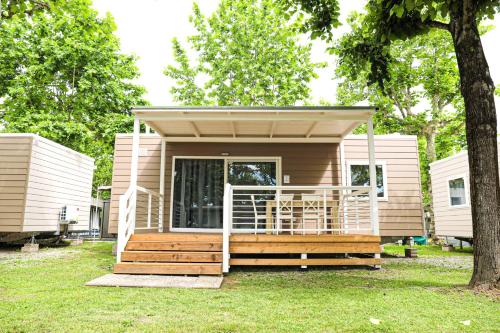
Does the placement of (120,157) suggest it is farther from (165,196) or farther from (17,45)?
(17,45)

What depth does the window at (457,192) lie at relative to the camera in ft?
31.6

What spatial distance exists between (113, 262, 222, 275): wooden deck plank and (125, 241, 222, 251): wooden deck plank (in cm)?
49

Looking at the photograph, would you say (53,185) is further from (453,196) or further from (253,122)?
(453,196)

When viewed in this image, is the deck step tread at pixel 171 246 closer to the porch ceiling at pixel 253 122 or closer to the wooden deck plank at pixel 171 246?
the wooden deck plank at pixel 171 246

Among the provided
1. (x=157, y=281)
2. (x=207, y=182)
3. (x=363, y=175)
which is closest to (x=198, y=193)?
(x=207, y=182)

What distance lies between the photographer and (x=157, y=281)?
4785 millimetres

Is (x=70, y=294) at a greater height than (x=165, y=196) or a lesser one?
lesser

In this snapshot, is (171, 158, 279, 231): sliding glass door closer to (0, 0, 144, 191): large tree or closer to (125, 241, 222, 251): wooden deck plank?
(125, 241, 222, 251): wooden deck plank

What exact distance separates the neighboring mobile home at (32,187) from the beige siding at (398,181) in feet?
23.5

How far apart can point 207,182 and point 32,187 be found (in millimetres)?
4027

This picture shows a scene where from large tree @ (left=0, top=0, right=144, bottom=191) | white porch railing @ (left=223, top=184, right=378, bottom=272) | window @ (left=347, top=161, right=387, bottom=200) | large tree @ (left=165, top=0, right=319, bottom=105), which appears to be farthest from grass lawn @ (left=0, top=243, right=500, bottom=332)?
large tree @ (left=165, top=0, right=319, bottom=105)

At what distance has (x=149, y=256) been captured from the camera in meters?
5.56

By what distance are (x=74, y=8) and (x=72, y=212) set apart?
614 centimetres

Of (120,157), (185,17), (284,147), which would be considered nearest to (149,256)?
(120,157)
